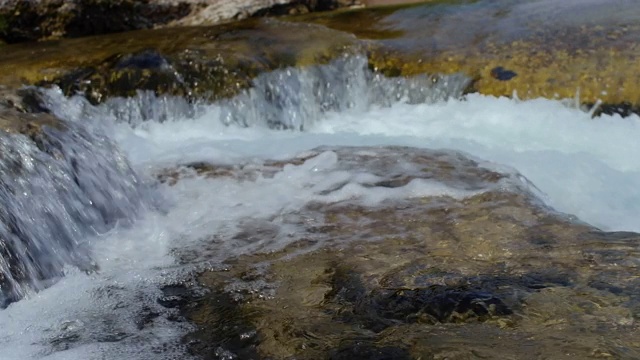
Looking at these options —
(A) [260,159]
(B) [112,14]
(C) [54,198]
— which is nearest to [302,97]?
(A) [260,159]

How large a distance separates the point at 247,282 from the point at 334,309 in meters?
0.47

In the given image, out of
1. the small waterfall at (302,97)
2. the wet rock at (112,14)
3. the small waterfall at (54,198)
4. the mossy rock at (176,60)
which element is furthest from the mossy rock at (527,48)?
the small waterfall at (54,198)

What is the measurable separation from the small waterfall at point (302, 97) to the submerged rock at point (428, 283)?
8.63 ft

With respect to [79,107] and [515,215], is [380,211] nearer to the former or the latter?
[515,215]

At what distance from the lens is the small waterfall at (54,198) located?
3223 mm

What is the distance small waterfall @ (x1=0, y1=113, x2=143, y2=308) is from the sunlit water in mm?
99

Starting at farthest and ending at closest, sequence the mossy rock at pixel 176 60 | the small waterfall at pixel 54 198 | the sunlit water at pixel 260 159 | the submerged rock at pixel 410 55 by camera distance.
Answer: the mossy rock at pixel 176 60 → the submerged rock at pixel 410 55 → the small waterfall at pixel 54 198 → the sunlit water at pixel 260 159

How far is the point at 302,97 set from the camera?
654cm

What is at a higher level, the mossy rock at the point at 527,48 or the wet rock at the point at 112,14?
the wet rock at the point at 112,14

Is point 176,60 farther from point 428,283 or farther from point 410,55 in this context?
point 428,283

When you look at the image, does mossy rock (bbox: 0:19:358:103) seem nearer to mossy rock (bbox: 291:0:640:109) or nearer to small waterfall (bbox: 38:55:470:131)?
small waterfall (bbox: 38:55:470:131)

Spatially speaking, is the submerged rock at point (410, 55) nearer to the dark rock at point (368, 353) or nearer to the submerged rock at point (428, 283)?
the submerged rock at point (428, 283)

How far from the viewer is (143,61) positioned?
654 centimetres

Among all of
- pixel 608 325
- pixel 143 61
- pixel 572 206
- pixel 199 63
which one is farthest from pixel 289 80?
pixel 608 325
